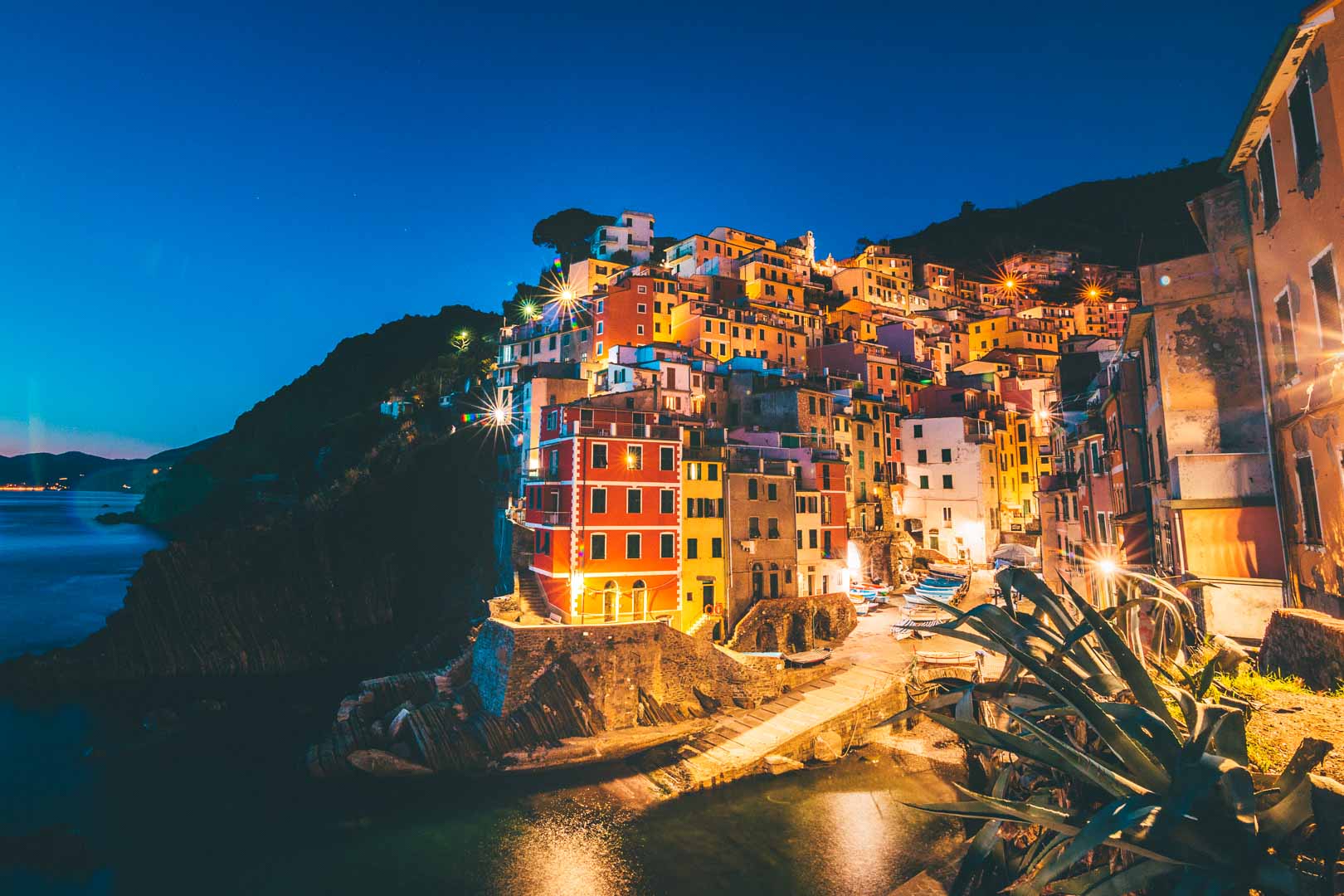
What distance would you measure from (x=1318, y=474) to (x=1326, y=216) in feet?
13.5

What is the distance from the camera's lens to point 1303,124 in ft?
32.4

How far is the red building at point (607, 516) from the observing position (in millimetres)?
33406

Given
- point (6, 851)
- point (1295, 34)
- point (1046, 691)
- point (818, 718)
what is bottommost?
point (6, 851)

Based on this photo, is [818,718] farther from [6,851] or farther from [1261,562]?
[6,851]

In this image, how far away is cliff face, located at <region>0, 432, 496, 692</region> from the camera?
1831 inches

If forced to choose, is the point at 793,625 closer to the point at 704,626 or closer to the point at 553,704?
the point at 704,626

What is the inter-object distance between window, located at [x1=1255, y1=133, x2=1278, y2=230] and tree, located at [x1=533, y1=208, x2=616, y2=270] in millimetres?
86532

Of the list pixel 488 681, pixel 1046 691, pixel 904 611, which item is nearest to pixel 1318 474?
pixel 1046 691

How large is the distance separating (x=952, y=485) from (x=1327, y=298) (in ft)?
162

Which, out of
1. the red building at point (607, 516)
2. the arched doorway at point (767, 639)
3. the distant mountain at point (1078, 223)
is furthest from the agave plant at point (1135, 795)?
the distant mountain at point (1078, 223)

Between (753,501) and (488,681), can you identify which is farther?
(753,501)

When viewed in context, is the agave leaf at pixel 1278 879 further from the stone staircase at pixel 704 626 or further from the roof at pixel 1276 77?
the stone staircase at pixel 704 626

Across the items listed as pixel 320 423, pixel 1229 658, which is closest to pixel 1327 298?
pixel 1229 658

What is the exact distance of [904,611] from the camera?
44.0 m
